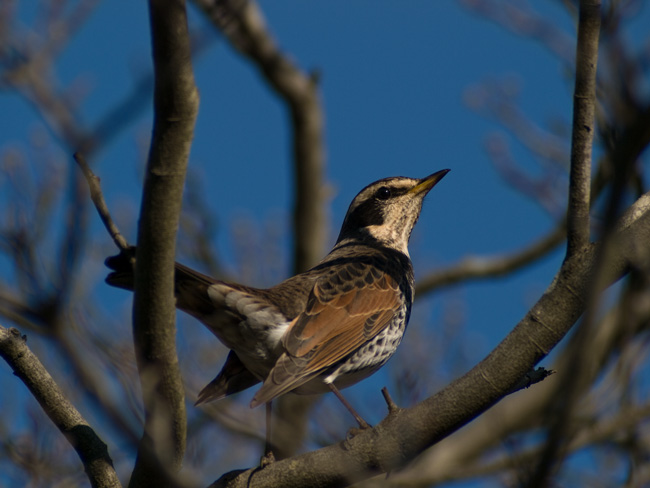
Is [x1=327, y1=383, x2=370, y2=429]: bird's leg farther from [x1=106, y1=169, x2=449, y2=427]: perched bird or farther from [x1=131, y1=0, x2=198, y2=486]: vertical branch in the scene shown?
[x1=131, y1=0, x2=198, y2=486]: vertical branch

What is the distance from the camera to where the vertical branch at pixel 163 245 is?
2.98m

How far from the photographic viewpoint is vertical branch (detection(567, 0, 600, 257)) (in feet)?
12.6

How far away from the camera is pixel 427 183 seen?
7.57m

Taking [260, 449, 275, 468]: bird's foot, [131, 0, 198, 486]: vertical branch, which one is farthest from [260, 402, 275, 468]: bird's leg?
[131, 0, 198, 486]: vertical branch

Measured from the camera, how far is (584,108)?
3.94 metres

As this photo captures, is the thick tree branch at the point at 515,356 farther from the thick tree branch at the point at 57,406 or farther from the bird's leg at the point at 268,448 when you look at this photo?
the thick tree branch at the point at 57,406

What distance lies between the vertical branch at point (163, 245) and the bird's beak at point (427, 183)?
426 cm

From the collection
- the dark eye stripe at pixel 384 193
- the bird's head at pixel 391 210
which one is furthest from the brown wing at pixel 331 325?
the dark eye stripe at pixel 384 193

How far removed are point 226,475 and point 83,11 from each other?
597cm

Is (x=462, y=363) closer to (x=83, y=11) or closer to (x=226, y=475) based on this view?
(x=226, y=475)

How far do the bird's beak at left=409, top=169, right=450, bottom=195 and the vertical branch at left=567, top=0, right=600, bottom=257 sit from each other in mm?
3394

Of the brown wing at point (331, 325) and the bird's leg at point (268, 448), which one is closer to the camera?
the bird's leg at point (268, 448)

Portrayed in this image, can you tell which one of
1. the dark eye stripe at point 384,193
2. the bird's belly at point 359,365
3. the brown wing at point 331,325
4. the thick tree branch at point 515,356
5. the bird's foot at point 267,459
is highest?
the dark eye stripe at point 384,193

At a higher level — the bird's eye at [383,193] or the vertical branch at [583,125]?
the bird's eye at [383,193]
